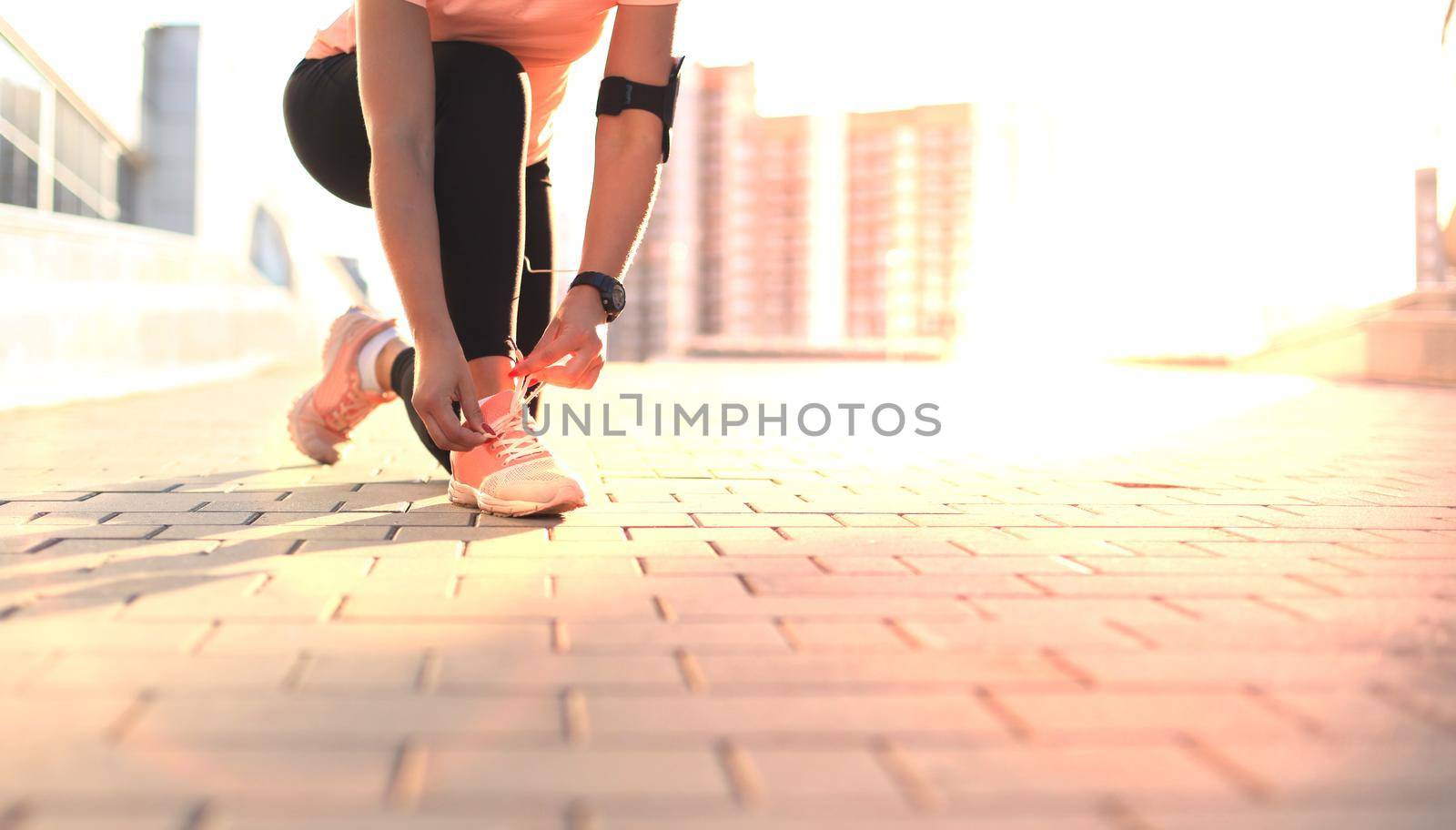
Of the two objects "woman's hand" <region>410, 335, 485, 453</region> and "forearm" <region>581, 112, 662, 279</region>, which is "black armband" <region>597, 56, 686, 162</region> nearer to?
"forearm" <region>581, 112, 662, 279</region>

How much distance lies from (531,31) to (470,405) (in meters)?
0.83

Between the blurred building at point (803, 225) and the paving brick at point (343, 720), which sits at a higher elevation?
the blurred building at point (803, 225)

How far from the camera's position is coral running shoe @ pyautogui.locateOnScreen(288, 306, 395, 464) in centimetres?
277

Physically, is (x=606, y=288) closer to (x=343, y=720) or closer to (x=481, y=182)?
(x=481, y=182)

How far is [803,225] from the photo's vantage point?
82812 millimetres

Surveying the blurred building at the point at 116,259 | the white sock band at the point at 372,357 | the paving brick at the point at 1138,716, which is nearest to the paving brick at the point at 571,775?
the paving brick at the point at 1138,716

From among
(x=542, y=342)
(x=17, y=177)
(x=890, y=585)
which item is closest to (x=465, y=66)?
(x=542, y=342)

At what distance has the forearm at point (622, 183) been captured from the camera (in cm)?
213

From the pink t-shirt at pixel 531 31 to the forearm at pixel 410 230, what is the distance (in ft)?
0.89

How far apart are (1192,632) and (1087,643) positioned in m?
0.14

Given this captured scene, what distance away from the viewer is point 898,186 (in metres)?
81.2

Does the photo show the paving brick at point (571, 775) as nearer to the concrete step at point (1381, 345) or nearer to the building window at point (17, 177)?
the concrete step at point (1381, 345)

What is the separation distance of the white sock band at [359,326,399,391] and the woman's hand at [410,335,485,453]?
0.92m

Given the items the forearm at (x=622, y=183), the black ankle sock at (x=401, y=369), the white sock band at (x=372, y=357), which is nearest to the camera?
the forearm at (x=622, y=183)
